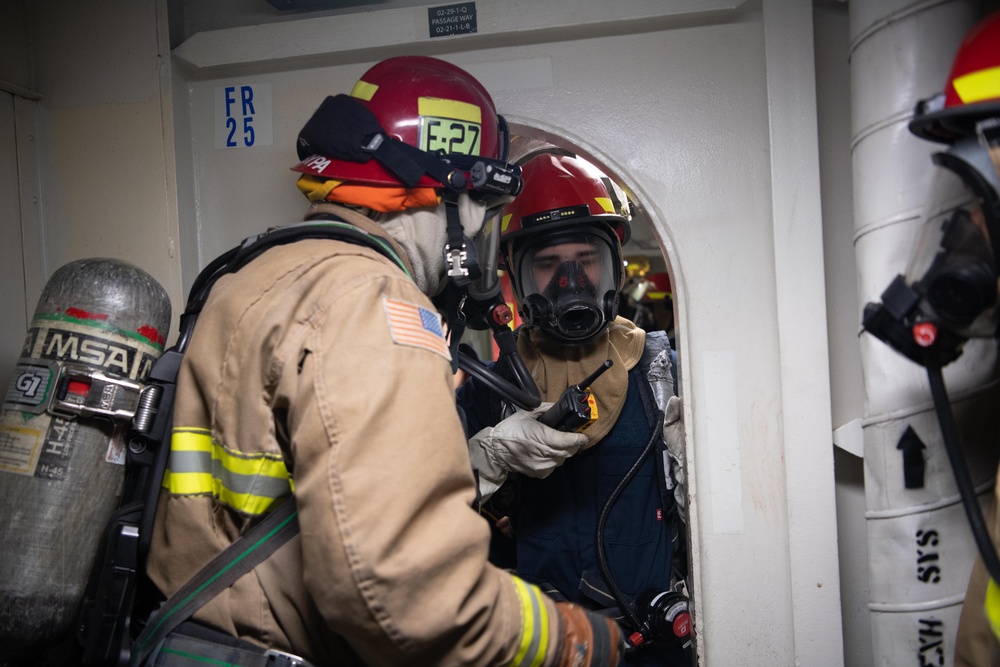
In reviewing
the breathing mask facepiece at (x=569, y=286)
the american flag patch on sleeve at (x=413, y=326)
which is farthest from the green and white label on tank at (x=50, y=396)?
the breathing mask facepiece at (x=569, y=286)

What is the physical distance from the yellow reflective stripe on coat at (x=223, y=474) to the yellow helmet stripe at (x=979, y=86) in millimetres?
1372

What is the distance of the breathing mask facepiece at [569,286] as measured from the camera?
8.48 ft

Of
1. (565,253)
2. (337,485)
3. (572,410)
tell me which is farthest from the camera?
(565,253)

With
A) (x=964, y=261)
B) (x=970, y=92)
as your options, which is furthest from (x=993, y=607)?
(x=970, y=92)

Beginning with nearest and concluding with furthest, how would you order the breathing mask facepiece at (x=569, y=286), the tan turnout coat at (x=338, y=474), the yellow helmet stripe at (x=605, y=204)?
the tan turnout coat at (x=338, y=474)
the breathing mask facepiece at (x=569, y=286)
the yellow helmet stripe at (x=605, y=204)

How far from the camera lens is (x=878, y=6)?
5.37 feet

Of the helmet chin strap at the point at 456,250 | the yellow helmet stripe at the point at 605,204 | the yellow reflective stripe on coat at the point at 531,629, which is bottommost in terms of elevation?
the yellow reflective stripe on coat at the point at 531,629

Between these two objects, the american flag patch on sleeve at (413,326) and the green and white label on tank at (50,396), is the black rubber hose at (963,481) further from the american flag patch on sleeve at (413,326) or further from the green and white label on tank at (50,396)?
the green and white label on tank at (50,396)

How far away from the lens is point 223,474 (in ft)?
4.35

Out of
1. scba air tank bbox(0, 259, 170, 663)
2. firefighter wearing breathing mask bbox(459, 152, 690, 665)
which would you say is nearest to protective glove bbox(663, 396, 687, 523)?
firefighter wearing breathing mask bbox(459, 152, 690, 665)

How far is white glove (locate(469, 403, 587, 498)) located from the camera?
2.41m

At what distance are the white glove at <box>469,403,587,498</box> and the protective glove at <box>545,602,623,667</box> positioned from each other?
3.01 feet

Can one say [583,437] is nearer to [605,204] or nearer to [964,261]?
[605,204]

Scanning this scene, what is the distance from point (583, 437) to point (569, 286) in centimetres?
55
